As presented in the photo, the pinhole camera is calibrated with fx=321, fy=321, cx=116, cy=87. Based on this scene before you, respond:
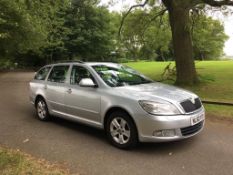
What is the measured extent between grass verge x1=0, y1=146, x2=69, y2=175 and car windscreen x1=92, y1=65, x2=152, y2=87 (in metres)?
2.27

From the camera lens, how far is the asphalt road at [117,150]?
5137mm

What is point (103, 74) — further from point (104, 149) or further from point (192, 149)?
point (192, 149)

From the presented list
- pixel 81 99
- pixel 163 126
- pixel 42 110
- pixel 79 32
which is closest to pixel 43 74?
pixel 42 110

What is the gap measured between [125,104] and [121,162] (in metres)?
1.14

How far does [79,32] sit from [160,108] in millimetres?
37231

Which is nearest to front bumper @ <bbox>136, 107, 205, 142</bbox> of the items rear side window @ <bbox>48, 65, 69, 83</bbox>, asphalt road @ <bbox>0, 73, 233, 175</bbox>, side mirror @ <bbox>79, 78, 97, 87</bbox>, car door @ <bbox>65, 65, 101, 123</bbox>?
asphalt road @ <bbox>0, 73, 233, 175</bbox>

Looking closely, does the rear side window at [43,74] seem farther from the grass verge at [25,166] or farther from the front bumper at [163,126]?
the front bumper at [163,126]

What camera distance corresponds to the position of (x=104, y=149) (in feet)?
20.3

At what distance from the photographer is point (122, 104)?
20.0 ft

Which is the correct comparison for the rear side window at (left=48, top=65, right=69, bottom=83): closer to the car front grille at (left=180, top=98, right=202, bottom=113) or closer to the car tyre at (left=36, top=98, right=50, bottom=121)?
the car tyre at (left=36, top=98, right=50, bottom=121)

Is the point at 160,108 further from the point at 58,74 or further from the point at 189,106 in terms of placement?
the point at 58,74

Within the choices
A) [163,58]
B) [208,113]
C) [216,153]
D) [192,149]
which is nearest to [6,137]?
[192,149]

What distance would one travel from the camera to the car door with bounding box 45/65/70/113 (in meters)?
7.84

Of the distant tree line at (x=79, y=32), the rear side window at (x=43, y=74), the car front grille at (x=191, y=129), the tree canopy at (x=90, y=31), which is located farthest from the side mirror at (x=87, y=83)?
the distant tree line at (x=79, y=32)
